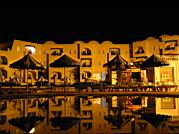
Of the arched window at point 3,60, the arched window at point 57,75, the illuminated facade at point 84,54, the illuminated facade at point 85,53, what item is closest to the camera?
the arched window at point 3,60

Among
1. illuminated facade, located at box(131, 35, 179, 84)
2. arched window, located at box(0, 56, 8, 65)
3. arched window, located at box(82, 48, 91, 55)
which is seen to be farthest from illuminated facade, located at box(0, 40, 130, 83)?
arched window, located at box(0, 56, 8, 65)

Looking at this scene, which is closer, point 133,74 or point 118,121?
point 118,121

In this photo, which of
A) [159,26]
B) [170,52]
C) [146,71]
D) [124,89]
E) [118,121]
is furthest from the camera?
[159,26]

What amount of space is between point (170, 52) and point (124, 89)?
1032 cm

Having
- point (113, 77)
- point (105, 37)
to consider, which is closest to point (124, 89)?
point (113, 77)

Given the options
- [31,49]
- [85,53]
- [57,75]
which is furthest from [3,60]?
[85,53]

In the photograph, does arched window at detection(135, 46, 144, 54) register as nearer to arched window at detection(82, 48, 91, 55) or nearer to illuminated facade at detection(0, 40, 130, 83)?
illuminated facade at detection(0, 40, 130, 83)

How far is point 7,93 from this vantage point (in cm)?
1858

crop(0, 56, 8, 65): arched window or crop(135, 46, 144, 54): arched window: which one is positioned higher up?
crop(135, 46, 144, 54): arched window

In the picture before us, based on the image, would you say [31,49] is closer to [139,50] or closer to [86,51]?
[86,51]

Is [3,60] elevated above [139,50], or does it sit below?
below

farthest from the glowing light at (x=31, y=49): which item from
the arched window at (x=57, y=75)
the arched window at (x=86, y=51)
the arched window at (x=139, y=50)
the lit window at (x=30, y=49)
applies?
the arched window at (x=139, y=50)

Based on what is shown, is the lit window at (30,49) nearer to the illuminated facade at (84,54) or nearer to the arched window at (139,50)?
the illuminated facade at (84,54)

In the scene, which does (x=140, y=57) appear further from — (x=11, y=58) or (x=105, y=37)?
(x=105, y=37)
